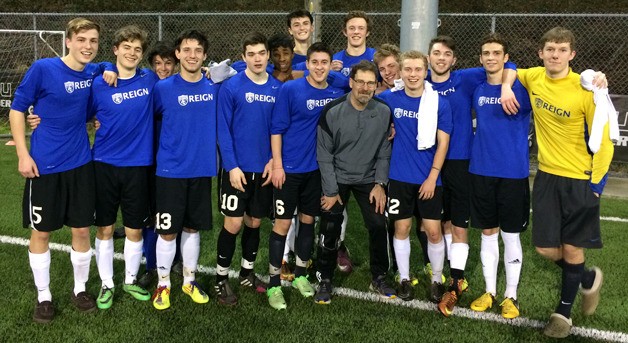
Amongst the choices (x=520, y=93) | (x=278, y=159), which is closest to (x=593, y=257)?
(x=520, y=93)

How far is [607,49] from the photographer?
12742 mm

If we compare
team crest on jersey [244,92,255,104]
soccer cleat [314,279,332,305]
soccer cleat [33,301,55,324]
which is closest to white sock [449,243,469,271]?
soccer cleat [314,279,332,305]

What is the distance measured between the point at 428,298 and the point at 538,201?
115 cm

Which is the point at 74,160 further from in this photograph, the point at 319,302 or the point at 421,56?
the point at 421,56

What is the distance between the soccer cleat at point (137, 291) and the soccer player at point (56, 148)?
554 mm

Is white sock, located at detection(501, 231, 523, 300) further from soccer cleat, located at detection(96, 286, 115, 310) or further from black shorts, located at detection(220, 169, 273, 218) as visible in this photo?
soccer cleat, located at detection(96, 286, 115, 310)

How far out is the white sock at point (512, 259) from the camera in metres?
4.09

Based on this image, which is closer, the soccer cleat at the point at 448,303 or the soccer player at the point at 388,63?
the soccer cleat at the point at 448,303

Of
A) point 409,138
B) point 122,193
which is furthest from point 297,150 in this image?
point 122,193

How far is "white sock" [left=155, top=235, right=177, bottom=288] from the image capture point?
4113 mm

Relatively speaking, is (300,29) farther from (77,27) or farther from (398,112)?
(77,27)

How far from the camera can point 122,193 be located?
13.2 ft

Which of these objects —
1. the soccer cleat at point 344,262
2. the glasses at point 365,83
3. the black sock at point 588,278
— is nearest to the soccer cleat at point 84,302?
the soccer cleat at point 344,262

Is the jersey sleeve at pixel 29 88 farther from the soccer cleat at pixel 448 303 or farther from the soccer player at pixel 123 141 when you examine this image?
the soccer cleat at pixel 448 303
